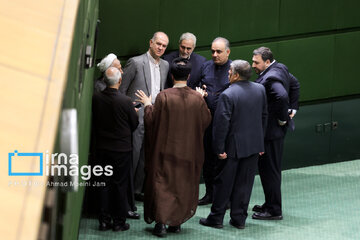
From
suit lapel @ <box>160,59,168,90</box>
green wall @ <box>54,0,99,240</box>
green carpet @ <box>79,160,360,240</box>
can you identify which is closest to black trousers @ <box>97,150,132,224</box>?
green carpet @ <box>79,160,360,240</box>

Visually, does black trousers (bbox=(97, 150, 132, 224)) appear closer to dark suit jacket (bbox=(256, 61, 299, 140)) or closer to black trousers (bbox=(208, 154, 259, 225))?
black trousers (bbox=(208, 154, 259, 225))

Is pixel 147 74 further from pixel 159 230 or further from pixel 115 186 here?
pixel 159 230

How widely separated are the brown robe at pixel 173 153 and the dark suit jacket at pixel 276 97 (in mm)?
634

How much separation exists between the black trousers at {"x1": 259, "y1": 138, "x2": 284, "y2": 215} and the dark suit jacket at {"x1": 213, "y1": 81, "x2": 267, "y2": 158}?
0.24 m

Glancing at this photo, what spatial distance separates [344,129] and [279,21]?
1.51 meters

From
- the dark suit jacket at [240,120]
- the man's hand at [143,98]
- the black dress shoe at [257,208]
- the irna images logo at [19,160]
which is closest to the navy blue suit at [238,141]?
the dark suit jacket at [240,120]

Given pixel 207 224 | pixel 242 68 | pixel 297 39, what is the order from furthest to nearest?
1. pixel 297 39
2. pixel 207 224
3. pixel 242 68

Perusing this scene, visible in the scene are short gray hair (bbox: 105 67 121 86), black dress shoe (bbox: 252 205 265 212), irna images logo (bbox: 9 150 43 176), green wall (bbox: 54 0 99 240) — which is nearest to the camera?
irna images logo (bbox: 9 150 43 176)

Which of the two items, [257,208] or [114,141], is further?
[257,208]

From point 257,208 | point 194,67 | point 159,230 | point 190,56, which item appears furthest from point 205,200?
point 190,56

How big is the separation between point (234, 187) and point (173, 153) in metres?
0.65

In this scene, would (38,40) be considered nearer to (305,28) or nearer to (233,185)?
(233,185)

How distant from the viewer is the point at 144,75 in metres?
5.87

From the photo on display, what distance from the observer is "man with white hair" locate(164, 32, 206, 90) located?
19.9ft
